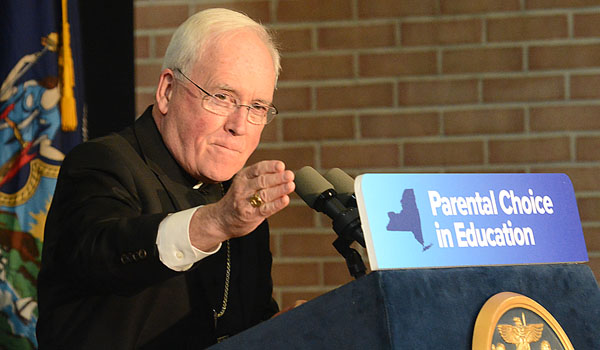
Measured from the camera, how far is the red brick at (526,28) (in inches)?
107

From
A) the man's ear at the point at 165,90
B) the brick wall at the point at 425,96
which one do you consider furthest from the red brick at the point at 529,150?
the man's ear at the point at 165,90

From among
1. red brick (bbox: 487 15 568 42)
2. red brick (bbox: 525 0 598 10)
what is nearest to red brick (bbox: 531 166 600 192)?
red brick (bbox: 487 15 568 42)

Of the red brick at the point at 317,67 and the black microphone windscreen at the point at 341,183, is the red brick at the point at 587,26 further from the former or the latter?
the black microphone windscreen at the point at 341,183

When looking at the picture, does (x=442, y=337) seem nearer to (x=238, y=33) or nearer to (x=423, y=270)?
(x=423, y=270)

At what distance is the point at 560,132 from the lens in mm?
2715

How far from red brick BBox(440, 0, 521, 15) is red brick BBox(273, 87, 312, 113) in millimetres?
587

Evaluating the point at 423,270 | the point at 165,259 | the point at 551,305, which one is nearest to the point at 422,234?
the point at 423,270

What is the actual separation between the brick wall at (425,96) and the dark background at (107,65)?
0.34m

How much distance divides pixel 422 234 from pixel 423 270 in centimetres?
4

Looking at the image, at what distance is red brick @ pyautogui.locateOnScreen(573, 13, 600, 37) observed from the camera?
271 centimetres

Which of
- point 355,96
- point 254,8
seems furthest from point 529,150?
point 254,8

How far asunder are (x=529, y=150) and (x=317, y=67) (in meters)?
0.83

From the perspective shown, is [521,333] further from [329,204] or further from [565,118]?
[565,118]

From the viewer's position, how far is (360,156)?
2.79 m
